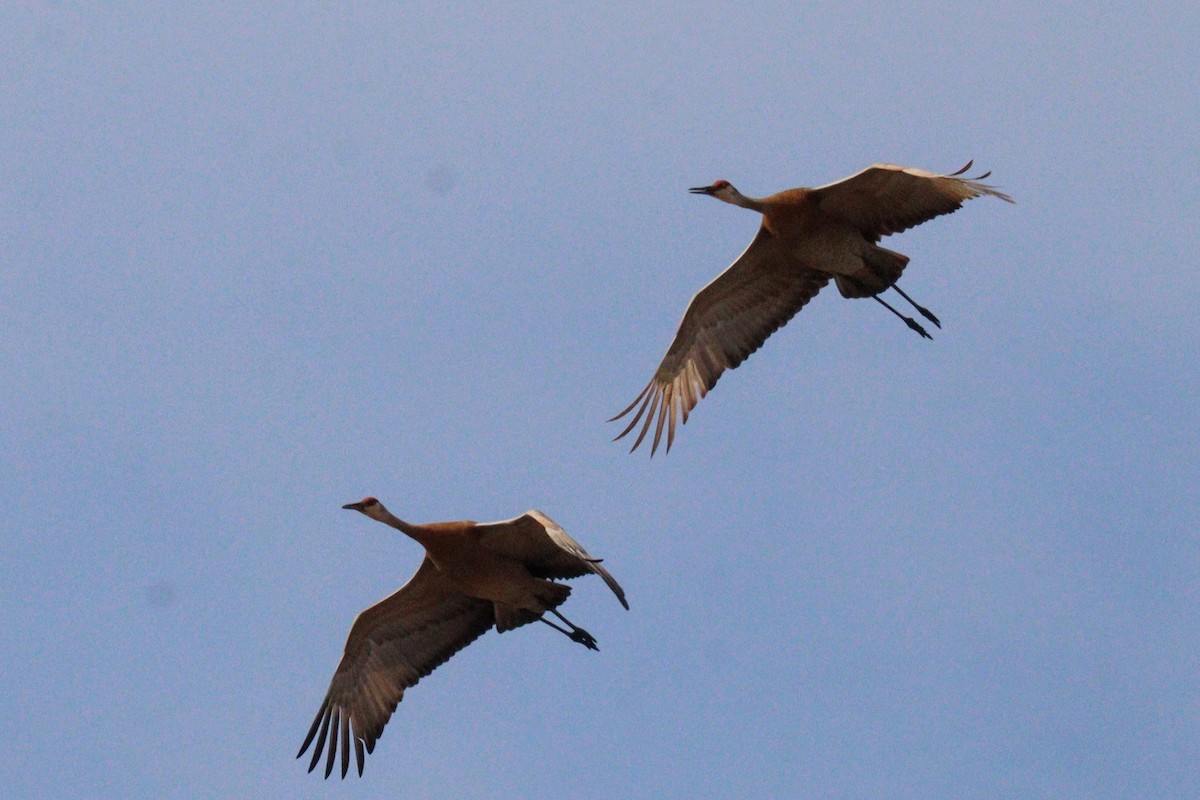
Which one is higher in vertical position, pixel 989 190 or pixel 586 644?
pixel 989 190

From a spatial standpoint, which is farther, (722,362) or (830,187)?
(722,362)

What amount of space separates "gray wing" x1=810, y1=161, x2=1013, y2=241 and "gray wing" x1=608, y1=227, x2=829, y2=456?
87 cm

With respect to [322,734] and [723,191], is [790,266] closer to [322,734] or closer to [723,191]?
[723,191]

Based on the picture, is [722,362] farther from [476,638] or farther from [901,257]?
[476,638]

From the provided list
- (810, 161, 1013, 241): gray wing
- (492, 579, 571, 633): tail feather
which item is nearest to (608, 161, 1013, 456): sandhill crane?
(810, 161, 1013, 241): gray wing

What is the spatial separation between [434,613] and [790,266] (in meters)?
4.80

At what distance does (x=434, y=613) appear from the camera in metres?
17.1

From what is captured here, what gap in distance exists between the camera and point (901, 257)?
17766 mm

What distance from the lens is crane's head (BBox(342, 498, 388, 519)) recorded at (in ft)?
56.4

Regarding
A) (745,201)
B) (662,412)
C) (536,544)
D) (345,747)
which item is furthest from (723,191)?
(345,747)

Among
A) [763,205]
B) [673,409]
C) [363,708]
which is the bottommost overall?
[363,708]

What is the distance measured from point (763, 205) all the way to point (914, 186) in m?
1.44

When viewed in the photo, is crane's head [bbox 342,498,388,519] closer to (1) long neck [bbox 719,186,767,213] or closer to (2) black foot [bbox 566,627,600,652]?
(2) black foot [bbox 566,627,600,652]

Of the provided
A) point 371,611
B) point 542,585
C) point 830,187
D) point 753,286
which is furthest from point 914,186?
point 371,611
